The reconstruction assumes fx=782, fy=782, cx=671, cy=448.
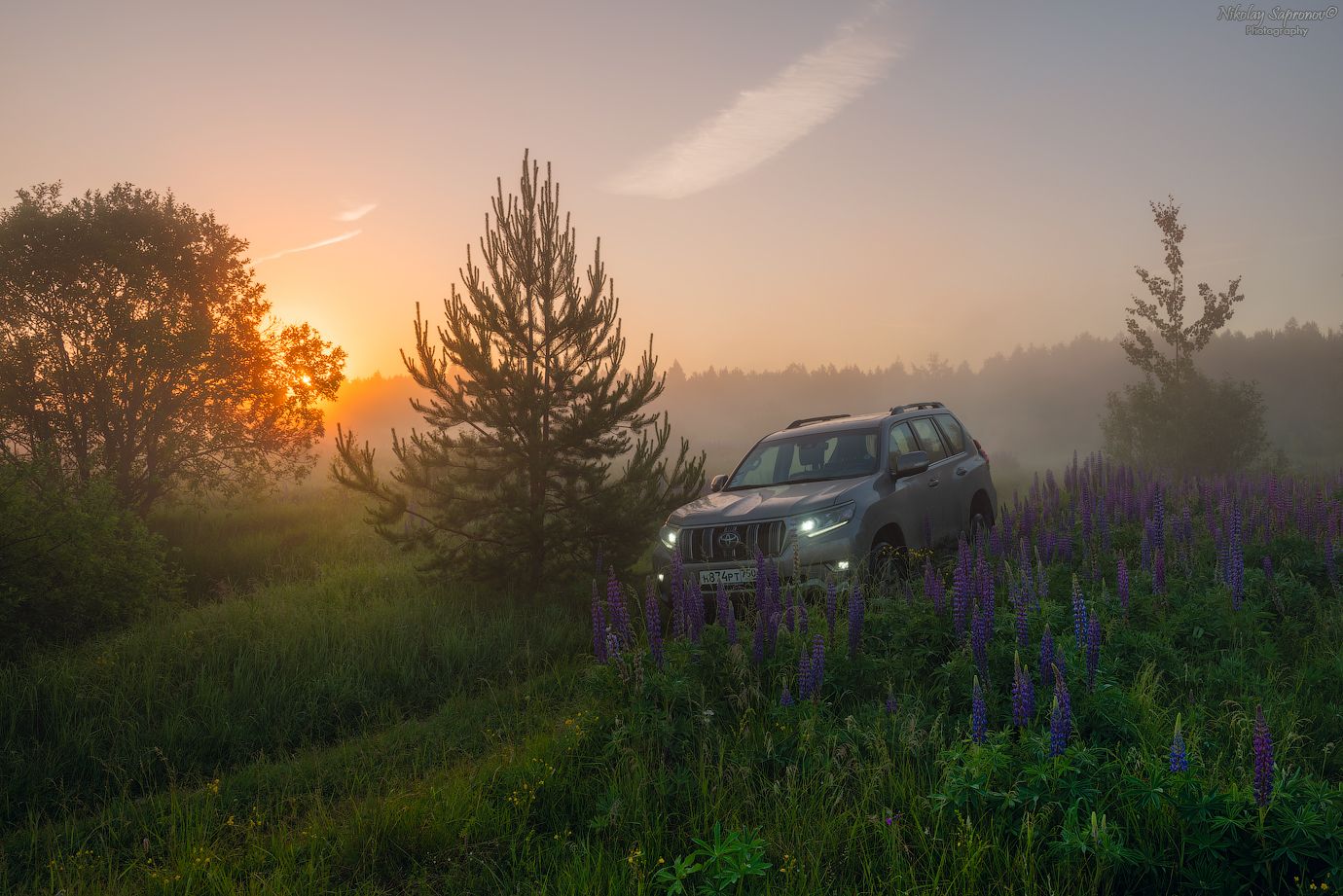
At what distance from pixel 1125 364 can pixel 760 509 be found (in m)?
88.2

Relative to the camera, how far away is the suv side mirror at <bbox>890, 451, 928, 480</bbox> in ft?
25.8

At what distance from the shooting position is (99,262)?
17469 mm

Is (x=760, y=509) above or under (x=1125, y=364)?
under

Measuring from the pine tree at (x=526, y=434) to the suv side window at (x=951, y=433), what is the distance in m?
3.87

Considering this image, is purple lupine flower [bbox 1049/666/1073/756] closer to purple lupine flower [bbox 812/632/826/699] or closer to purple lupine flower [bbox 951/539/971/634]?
purple lupine flower [bbox 812/632/826/699]

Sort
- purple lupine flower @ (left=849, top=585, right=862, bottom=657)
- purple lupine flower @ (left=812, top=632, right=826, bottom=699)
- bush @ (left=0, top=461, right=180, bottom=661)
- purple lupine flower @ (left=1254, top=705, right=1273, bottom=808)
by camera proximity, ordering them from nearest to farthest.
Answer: purple lupine flower @ (left=1254, top=705, right=1273, bottom=808), purple lupine flower @ (left=812, top=632, right=826, bottom=699), purple lupine flower @ (left=849, top=585, right=862, bottom=657), bush @ (left=0, top=461, right=180, bottom=661)

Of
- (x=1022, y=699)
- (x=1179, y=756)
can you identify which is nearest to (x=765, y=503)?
(x=1022, y=699)

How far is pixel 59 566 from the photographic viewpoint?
905cm

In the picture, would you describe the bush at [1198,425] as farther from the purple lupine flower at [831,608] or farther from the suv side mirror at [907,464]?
the purple lupine flower at [831,608]

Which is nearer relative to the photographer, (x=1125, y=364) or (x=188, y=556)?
(x=188, y=556)

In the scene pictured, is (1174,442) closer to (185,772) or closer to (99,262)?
(185,772)

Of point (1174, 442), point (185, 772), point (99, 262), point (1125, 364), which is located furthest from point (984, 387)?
point (185, 772)

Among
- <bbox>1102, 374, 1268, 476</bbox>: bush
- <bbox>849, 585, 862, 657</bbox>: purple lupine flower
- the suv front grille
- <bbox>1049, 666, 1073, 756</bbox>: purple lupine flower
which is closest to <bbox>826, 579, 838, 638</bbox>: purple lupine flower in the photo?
<bbox>849, 585, 862, 657</bbox>: purple lupine flower

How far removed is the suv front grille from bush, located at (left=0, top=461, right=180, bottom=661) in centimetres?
712
